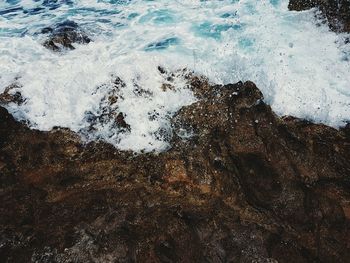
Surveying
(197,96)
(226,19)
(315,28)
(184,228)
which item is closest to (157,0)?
(226,19)

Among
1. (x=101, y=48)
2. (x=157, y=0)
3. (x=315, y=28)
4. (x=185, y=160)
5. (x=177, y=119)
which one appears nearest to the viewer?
(x=185, y=160)

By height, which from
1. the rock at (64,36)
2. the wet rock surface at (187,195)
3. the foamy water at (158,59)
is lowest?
the wet rock surface at (187,195)

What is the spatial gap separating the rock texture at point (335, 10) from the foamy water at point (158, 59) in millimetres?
179

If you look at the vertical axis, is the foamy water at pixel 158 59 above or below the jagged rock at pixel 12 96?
below

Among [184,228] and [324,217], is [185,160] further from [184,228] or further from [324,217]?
[324,217]

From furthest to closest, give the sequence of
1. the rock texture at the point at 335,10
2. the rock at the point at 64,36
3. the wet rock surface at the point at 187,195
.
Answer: the rock texture at the point at 335,10
the rock at the point at 64,36
the wet rock surface at the point at 187,195

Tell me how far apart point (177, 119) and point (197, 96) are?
0.51 meters

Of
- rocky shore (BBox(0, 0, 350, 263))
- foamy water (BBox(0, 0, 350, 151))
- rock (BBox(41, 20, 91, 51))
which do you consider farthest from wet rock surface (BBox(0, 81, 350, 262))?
rock (BBox(41, 20, 91, 51))

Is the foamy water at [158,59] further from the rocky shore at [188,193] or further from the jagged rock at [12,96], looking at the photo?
the rocky shore at [188,193]

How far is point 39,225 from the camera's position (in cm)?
327

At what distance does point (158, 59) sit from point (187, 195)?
2402mm

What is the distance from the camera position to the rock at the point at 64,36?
5746 mm

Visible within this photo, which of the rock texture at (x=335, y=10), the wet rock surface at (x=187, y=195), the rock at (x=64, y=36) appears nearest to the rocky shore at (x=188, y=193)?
the wet rock surface at (x=187, y=195)

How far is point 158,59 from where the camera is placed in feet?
16.6
